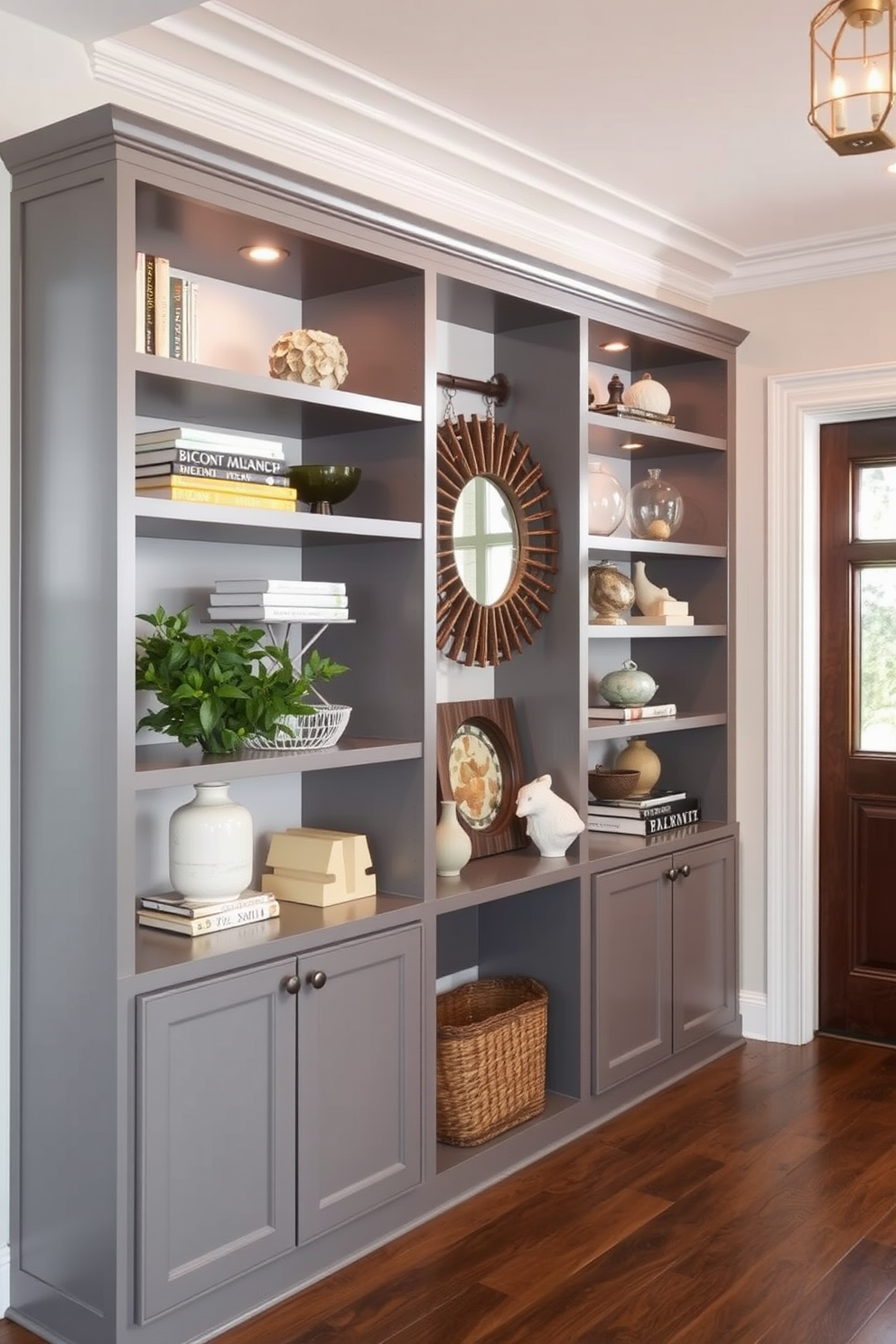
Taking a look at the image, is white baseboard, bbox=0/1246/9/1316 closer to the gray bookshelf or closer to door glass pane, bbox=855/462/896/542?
the gray bookshelf

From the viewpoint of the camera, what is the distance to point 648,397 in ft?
13.3

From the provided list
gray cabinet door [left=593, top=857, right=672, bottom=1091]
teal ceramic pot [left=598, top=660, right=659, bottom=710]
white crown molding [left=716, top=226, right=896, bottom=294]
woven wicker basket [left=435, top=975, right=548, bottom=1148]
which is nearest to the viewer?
woven wicker basket [left=435, top=975, right=548, bottom=1148]

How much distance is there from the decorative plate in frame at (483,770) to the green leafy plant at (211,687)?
35.6 inches

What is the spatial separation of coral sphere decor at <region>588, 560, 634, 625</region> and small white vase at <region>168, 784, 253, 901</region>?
5.47 ft

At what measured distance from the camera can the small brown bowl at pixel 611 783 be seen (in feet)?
13.4

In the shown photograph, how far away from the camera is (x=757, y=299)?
14.8 ft

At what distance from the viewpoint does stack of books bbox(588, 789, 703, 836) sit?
13.2ft

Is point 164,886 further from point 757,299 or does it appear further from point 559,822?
point 757,299

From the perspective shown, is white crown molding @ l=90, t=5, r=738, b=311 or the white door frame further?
the white door frame

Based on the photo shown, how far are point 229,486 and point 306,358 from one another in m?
0.39

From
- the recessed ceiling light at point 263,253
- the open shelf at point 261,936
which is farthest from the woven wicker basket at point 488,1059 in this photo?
the recessed ceiling light at point 263,253

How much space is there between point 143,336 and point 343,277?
2.30ft

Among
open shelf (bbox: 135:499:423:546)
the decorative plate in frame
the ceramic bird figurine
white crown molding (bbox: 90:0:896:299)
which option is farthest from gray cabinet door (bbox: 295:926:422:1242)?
white crown molding (bbox: 90:0:896:299)

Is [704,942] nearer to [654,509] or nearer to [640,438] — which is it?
[654,509]
